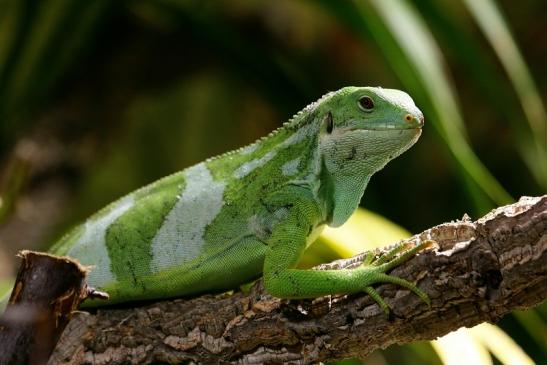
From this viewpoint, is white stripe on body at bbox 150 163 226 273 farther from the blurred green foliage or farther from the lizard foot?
the blurred green foliage

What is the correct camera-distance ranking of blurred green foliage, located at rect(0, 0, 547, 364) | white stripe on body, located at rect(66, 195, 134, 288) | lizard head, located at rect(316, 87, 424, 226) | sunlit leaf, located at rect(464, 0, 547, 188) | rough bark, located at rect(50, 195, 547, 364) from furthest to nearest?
blurred green foliage, located at rect(0, 0, 547, 364) → sunlit leaf, located at rect(464, 0, 547, 188) → white stripe on body, located at rect(66, 195, 134, 288) → lizard head, located at rect(316, 87, 424, 226) → rough bark, located at rect(50, 195, 547, 364)

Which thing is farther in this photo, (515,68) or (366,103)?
(515,68)

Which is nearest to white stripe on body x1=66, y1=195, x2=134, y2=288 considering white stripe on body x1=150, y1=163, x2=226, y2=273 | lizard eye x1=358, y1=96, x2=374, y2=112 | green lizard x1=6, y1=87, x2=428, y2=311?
green lizard x1=6, y1=87, x2=428, y2=311

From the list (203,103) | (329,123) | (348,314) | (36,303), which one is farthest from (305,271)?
(203,103)

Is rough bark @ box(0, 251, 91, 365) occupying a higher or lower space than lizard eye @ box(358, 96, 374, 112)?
lower

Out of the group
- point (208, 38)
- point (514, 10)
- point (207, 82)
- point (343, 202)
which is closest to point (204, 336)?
point (343, 202)

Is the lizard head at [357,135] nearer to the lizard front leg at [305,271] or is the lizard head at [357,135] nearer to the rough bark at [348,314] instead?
the lizard front leg at [305,271]

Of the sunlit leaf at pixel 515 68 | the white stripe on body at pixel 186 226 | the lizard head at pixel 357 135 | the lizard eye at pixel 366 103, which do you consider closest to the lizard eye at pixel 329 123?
the lizard head at pixel 357 135

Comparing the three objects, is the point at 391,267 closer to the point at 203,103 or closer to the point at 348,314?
the point at 348,314
